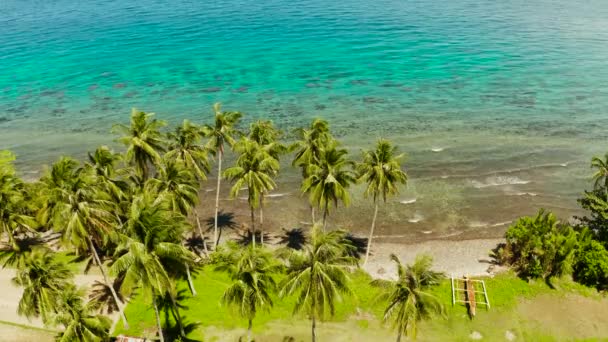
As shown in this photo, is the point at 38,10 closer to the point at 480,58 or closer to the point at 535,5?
the point at 480,58

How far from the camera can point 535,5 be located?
18262 centimetres

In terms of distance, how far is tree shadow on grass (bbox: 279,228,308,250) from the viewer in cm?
5312

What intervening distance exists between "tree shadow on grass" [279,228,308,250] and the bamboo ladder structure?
1943 centimetres

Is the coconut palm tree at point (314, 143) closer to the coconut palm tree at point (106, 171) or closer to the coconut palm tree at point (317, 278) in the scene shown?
the coconut palm tree at point (317, 278)

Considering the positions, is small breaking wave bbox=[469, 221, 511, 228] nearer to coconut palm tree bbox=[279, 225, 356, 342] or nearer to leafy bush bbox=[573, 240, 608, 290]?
leafy bush bbox=[573, 240, 608, 290]

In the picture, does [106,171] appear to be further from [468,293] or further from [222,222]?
[468,293]

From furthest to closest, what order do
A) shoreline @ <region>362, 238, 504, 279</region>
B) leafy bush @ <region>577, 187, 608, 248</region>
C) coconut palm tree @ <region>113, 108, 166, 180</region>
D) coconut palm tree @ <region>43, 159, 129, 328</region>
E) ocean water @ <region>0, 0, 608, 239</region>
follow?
ocean water @ <region>0, 0, 608, 239</region>
shoreline @ <region>362, 238, 504, 279</region>
leafy bush @ <region>577, 187, 608, 248</region>
coconut palm tree @ <region>113, 108, 166, 180</region>
coconut palm tree @ <region>43, 159, 129, 328</region>

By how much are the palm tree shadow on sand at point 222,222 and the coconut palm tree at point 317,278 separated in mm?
28820

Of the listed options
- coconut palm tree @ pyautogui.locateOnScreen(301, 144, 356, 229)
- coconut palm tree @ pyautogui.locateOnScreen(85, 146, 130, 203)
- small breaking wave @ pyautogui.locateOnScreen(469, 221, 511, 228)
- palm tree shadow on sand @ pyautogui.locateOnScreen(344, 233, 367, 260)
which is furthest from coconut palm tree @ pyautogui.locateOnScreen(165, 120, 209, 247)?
small breaking wave @ pyautogui.locateOnScreen(469, 221, 511, 228)

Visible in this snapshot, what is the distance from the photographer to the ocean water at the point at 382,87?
2549 inches

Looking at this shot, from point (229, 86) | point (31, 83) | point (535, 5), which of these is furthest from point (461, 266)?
point (535, 5)

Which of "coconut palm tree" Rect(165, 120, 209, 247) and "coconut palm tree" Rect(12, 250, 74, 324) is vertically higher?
"coconut palm tree" Rect(165, 120, 209, 247)

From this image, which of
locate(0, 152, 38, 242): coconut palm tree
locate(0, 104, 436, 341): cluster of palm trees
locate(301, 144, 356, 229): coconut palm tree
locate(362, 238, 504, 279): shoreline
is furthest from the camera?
locate(362, 238, 504, 279): shoreline

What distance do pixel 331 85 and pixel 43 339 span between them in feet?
272
